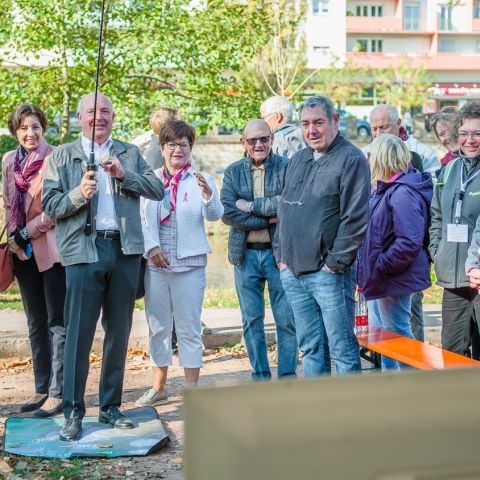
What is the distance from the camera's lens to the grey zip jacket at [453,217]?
5848mm

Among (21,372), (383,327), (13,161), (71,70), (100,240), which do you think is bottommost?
(21,372)

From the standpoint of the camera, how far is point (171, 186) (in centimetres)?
673

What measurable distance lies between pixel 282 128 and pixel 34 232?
2.23 metres

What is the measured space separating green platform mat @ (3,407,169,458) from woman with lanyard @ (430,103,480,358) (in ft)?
6.09

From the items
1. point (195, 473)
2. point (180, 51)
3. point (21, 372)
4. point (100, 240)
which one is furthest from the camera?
point (180, 51)

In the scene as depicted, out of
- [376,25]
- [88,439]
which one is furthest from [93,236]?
[376,25]

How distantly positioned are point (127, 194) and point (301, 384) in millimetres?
4668

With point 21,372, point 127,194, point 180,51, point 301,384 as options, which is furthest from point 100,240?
point 180,51

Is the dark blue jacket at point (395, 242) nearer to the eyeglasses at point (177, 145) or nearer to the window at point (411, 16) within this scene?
the eyeglasses at point (177, 145)

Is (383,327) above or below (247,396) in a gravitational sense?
below

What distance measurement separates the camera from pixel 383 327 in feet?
22.9

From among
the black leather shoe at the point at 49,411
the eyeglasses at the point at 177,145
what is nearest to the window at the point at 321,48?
the eyeglasses at the point at 177,145

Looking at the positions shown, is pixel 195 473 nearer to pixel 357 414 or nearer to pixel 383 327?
pixel 357 414

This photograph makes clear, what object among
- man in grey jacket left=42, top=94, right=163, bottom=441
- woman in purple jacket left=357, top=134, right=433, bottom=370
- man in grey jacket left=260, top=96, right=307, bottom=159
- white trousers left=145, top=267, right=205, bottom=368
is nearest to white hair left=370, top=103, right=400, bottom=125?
man in grey jacket left=260, top=96, right=307, bottom=159
